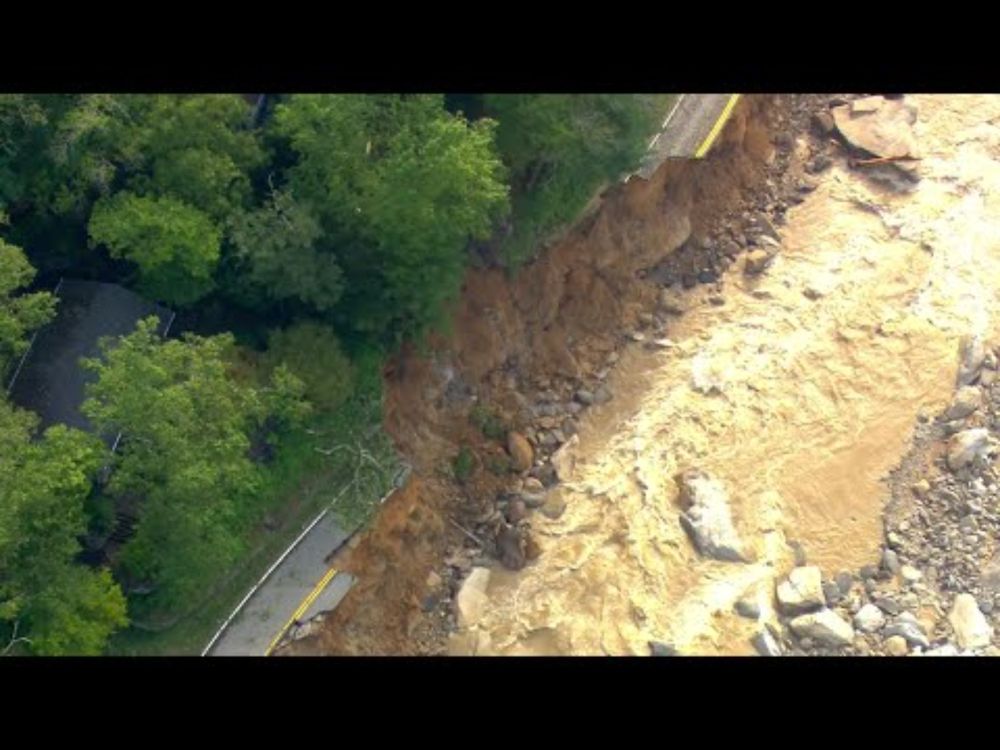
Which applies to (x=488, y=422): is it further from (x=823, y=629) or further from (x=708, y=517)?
(x=823, y=629)

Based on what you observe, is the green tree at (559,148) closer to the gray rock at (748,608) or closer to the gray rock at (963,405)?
the gray rock at (748,608)

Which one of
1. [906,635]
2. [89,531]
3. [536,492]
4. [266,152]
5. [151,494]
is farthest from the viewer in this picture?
[536,492]

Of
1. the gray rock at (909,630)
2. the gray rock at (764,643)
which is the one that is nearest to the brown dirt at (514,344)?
the gray rock at (764,643)

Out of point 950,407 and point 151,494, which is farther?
point 950,407

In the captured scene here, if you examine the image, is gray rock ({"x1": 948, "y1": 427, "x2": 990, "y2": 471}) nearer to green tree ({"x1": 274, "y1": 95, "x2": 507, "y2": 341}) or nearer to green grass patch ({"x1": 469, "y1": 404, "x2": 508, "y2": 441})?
green grass patch ({"x1": 469, "y1": 404, "x2": 508, "y2": 441})

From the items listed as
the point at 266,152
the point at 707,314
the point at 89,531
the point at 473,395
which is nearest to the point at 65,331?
the point at 89,531

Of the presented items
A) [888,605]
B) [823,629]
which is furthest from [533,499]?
[888,605]

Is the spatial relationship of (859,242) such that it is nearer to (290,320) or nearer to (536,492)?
(536,492)
